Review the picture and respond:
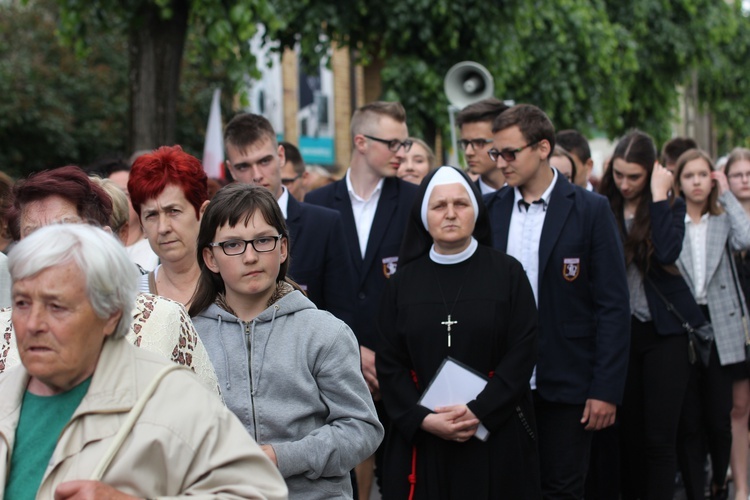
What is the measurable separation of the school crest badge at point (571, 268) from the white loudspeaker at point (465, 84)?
6.55 meters

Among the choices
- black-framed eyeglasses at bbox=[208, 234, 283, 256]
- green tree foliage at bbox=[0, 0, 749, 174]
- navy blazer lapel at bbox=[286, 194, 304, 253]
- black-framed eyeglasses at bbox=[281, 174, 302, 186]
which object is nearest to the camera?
black-framed eyeglasses at bbox=[208, 234, 283, 256]

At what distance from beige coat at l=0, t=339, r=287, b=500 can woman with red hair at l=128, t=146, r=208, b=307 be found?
1929 millimetres

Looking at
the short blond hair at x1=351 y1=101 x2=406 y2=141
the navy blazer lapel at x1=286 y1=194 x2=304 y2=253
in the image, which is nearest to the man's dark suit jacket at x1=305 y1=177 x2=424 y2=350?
the short blond hair at x1=351 y1=101 x2=406 y2=141

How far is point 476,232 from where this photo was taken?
5.84 metres

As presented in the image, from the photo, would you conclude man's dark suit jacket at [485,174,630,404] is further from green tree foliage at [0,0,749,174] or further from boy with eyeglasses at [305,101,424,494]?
green tree foliage at [0,0,749,174]

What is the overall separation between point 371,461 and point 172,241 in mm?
3261

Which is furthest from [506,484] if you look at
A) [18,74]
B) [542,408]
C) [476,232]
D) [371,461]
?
[18,74]

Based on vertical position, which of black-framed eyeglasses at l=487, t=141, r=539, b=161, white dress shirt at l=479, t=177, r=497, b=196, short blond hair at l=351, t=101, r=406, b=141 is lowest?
white dress shirt at l=479, t=177, r=497, b=196

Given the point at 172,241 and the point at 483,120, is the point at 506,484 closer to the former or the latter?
the point at 172,241

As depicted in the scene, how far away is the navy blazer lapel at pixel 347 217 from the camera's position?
7.04m

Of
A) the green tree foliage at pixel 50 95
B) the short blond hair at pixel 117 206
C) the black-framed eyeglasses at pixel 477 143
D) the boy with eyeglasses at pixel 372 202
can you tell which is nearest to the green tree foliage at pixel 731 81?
the green tree foliage at pixel 50 95

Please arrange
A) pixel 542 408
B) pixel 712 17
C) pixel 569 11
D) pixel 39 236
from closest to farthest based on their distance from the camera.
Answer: pixel 39 236
pixel 542 408
pixel 569 11
pixel 712 17

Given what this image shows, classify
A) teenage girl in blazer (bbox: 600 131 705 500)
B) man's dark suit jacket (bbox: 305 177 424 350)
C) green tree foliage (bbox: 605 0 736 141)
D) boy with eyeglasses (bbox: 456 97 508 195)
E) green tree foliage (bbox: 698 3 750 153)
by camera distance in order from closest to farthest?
man's dark suit jacket (bbox: 305 177 424 350) < teenage girl in blazer (bbox: 600 131 705 500) < boy with eyeglasses (bbox: 456 97 508 195) < green tree foliage (bbox: 605 0 736 141) < green tree foliage (bbox: 698 3 750 153)

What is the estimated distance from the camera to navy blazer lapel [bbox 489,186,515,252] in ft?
21.0
